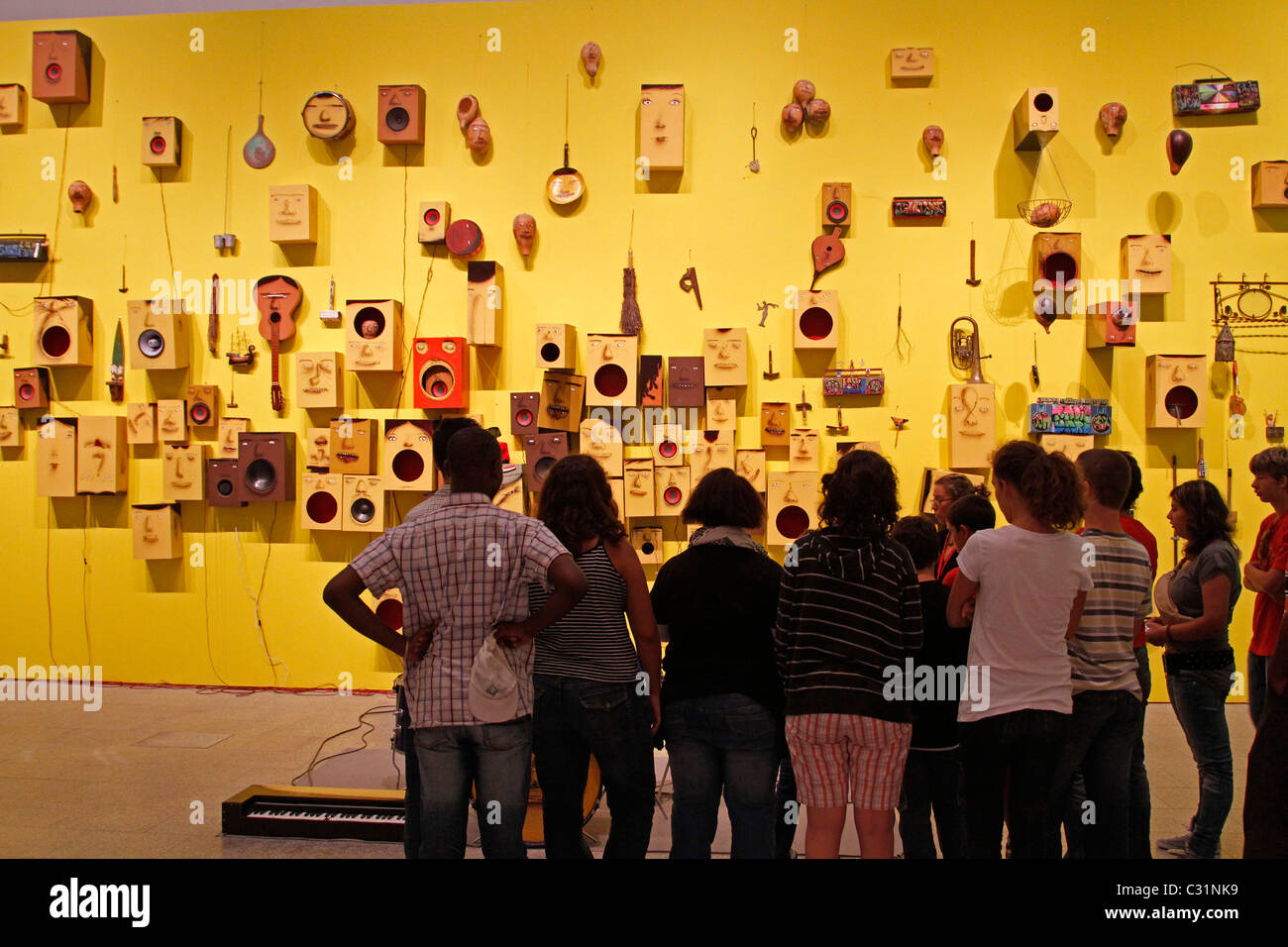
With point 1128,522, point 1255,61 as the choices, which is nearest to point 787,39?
point 1255,61

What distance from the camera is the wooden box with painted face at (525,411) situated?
5.17m

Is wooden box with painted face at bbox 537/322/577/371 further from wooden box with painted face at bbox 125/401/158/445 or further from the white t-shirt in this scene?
the white t-shirt

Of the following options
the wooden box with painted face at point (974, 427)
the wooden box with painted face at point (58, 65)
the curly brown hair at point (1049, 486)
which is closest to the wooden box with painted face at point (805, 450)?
the wooden box with painted face at point (974, 427)

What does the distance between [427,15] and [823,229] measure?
266cm

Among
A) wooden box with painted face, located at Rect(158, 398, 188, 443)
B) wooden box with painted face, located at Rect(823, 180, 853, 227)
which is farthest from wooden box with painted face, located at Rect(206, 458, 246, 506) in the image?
wooden box with painted face, located at Rect(823, 180, 853, 227)

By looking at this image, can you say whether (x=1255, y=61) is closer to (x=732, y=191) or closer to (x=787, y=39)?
(x=787, y=39)

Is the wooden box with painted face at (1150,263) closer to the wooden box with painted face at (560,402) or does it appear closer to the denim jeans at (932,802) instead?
the wooden box with painted face at (560,402)

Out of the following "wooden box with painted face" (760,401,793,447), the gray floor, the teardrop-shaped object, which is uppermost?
the teardrop-shaped object

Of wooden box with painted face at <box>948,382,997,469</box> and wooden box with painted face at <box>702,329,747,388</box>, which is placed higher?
wooden box with painted face at <box>702,329,747,388</box>

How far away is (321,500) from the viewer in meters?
5.24

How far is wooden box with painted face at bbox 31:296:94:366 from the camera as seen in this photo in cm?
534

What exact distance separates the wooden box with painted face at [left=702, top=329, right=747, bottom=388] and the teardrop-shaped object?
9.19 ft

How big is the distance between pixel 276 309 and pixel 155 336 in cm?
73

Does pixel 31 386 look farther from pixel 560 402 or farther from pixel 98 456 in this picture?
pixel 560 402
